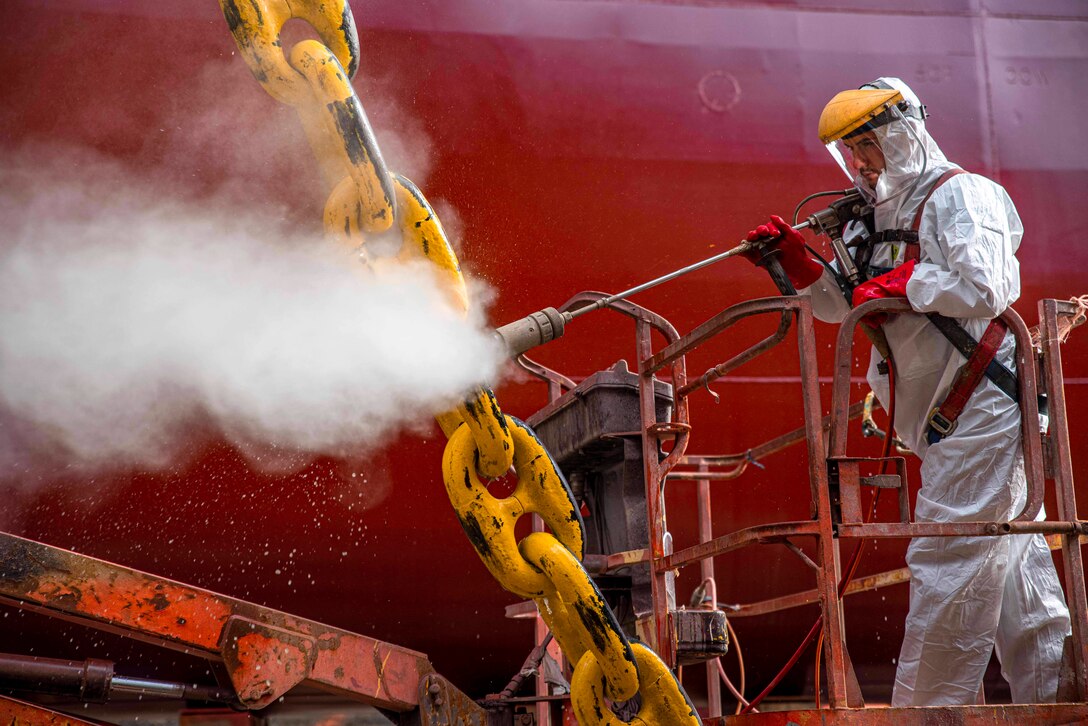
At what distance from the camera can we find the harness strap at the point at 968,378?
3.09 m

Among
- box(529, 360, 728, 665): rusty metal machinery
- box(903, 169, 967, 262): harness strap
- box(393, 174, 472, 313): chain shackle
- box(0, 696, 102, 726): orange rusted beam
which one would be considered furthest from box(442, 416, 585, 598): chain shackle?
box(903, 169, 967, 262): harness strap

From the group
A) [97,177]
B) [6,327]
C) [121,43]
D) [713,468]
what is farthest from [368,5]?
[713,468]

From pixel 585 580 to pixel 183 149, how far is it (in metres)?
3.36

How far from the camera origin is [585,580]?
1662mm

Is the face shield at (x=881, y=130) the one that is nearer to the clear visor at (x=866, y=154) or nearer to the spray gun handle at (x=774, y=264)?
the clear visor at (x=866, y=154)

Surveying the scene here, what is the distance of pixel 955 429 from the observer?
316 cm

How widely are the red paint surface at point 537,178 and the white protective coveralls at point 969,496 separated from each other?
1637 millimetres

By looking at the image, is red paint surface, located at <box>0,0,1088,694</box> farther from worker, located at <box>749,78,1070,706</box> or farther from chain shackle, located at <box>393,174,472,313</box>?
chain shackle, located at <box>393,174,472,313</box>

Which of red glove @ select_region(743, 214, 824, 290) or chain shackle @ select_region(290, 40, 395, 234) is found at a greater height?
red glove @ select_region(743, 214, 824, 290)

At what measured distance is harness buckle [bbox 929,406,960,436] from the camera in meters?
3.14

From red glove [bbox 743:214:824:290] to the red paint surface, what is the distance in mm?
1367

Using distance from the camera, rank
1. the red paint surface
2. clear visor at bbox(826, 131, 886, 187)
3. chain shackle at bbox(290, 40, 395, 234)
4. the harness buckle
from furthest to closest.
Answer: the red paint surface, clear visor at bbox(826, 131, 886, 187), the harness buckle, chain shackle at bbox(290, 40, 395, 234)

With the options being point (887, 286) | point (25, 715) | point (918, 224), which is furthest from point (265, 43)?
point (918, 224)

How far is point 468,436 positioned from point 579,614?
32 cm
